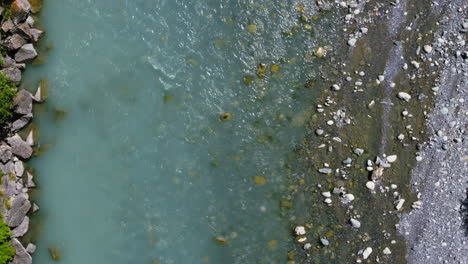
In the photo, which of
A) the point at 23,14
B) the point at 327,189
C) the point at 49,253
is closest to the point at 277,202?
the point at 327,189

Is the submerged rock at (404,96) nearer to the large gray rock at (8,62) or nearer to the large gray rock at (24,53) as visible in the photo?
the large gray rock at (24,53)

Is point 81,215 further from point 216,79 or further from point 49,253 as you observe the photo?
point 216,79

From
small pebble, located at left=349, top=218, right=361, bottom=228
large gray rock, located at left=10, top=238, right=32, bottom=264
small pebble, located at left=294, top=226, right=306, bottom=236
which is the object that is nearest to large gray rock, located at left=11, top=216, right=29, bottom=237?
large gray rock, located at left=10, top=238, right=32, bottom=264

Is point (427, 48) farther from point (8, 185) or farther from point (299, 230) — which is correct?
point (8, 185)

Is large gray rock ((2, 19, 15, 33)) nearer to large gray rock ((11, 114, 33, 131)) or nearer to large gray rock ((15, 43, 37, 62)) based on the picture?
large gray rock ((15, 43, 37, 62))

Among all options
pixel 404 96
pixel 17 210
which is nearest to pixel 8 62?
pixel 17 210

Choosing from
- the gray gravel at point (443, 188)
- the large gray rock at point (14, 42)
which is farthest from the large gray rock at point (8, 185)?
the gray gravel at point (443, 188)
